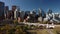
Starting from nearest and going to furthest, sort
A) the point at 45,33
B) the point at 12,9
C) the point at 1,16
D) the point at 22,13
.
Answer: the point at 45,33
the point at 1,16
the point at 22,13
the point at 12,9

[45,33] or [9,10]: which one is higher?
[9,10]

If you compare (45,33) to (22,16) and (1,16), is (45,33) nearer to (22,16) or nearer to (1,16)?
A: (1,16)

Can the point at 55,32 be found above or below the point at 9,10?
below

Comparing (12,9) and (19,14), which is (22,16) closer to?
(19,14)

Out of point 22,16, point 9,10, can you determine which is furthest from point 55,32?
point 9,10

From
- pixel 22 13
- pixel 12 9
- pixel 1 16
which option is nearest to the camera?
pixel 1 16

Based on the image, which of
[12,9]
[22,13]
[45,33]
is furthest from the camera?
[12,9]

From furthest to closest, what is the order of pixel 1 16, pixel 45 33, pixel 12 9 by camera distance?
pixel 12 9 < pixel 1 16 < pixel 45 33

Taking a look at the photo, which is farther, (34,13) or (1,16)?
(34,13)

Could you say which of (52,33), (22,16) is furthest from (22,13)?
(52,33)
